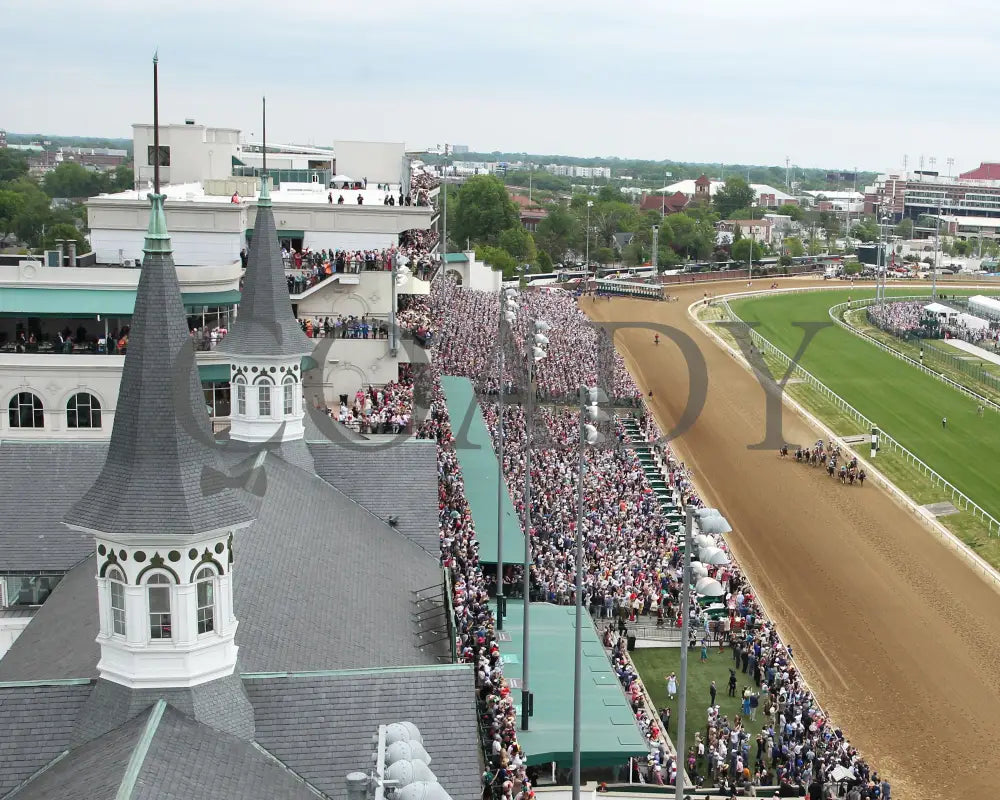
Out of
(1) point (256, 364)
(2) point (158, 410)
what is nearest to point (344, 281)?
(1) point (256, 364)

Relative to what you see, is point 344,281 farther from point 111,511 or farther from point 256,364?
point 111,511

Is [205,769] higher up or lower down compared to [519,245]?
lower down

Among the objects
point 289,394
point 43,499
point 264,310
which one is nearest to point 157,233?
point 43,499

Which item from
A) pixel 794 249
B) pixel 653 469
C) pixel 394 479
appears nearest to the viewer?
pixel 394 479

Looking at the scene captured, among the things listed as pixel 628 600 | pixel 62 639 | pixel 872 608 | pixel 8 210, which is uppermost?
pixel 8 210

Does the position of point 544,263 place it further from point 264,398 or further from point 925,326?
point 264,398

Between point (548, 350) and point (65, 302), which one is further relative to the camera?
point (548, 350)

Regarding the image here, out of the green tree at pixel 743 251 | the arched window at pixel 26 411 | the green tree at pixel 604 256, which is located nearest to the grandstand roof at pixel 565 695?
the arched window at pixel 26 411

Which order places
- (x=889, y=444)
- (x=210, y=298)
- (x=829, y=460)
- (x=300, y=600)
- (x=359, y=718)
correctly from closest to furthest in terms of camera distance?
(x=359, y=718)
(x=300, y=600)
(x=210, y=298)
(x=829, y=460)
(x=889, y=444)
